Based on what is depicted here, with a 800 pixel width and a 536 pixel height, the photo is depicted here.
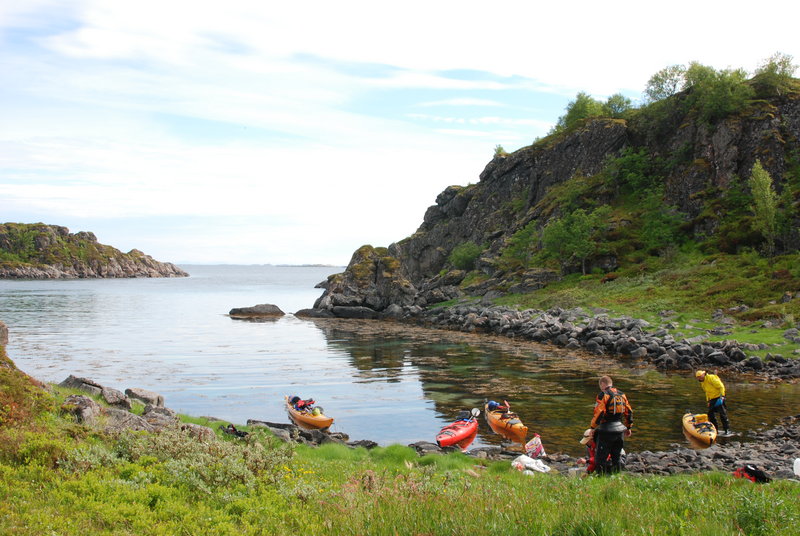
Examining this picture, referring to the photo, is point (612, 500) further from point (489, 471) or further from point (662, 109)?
point (662, 109)

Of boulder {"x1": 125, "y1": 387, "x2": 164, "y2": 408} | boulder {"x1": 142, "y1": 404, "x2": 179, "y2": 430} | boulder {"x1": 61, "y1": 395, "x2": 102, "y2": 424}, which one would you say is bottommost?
boulder {"x1": 125, "y1": 387, "x2": 164, "y2": 408}

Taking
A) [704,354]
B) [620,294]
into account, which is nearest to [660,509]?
[704,354]

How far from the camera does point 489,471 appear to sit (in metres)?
15.4

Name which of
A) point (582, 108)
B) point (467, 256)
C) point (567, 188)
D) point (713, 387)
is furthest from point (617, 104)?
point (713, 387)

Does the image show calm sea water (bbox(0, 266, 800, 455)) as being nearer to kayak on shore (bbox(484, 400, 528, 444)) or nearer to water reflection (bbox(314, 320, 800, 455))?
water reflection (bbox(314, 320, 800, 455))

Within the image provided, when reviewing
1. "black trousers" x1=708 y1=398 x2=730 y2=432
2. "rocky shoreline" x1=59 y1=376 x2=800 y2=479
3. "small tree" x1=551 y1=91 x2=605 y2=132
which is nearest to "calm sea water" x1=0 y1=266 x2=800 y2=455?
"black trousers" x1=708 y1=398 x2=730 y2=432

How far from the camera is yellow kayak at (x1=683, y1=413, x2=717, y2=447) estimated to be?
19203mm

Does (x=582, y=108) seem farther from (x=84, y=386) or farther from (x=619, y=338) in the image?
(x=84, y=386)

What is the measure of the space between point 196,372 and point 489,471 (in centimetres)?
2747

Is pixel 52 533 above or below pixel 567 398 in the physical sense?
above

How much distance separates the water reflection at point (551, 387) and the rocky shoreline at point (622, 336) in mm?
1731

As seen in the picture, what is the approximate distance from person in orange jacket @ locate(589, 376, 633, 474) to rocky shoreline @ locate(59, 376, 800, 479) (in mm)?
989

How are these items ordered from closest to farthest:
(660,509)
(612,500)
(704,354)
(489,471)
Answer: (660,509)
(612,500)
(489,471)
(704,354)

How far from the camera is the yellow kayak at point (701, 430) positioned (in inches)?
756
